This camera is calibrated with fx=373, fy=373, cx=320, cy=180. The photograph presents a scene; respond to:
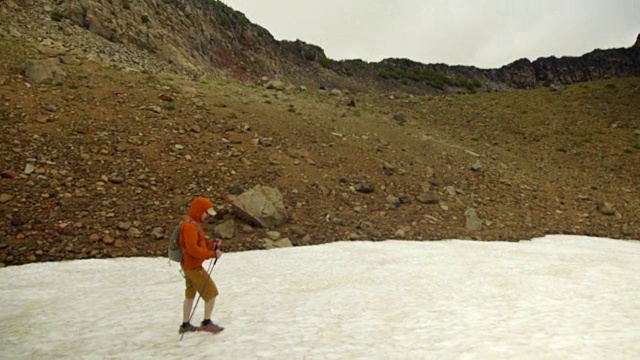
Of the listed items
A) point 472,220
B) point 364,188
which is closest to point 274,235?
point 364,188

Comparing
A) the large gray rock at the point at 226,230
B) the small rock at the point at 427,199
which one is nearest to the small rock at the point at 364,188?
the small rock at the point at 427,199

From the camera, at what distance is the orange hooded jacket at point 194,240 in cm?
727

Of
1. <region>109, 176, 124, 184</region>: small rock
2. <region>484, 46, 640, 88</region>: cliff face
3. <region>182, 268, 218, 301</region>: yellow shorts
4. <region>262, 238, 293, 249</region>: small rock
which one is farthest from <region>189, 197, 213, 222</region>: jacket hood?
<region>484, 46, 640, 88</region>: cliff face

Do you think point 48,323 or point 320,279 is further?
point 320,279

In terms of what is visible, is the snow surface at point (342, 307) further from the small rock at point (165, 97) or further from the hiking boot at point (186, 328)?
the small rock at point (165, 97)

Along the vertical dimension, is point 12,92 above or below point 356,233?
above

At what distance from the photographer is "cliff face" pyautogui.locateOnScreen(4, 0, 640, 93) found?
3172 centimetres

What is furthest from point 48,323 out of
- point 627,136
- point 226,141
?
point 627,136

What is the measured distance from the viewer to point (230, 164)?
19.7m

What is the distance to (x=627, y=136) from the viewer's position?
3338 cm

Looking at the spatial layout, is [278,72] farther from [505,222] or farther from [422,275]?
[422,275]

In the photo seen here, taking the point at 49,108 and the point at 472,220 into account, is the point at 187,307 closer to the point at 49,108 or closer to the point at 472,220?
the point at 472,220

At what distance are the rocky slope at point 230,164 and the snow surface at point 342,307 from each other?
2.54 m

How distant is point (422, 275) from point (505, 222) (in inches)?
404
